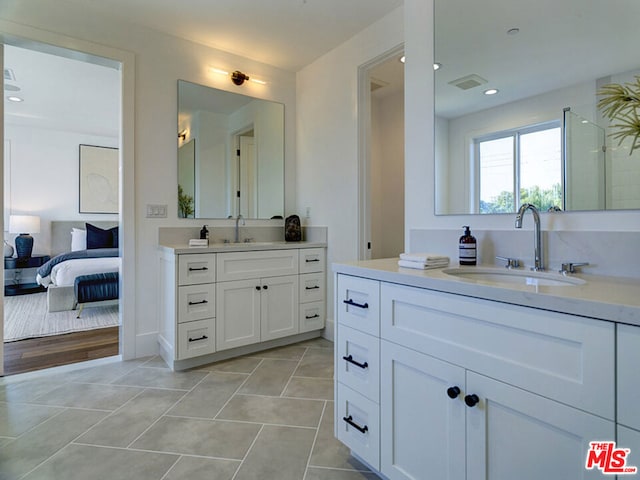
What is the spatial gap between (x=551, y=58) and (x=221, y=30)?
7.88 ft

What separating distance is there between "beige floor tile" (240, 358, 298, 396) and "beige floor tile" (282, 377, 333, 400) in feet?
0.19

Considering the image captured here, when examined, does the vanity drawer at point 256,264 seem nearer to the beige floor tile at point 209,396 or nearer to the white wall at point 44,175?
the beige floor tile at point 209,396

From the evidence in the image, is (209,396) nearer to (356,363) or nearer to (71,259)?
(356,363)

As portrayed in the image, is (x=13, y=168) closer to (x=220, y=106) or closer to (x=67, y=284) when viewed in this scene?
(x=67, y=284)

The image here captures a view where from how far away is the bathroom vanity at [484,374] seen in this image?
734 millimetres

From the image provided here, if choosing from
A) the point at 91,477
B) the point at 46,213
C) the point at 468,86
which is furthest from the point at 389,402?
the point at 46,213

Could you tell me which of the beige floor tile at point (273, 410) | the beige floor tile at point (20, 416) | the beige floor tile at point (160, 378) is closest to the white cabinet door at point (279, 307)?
the beige floor tile at point (160, 378)

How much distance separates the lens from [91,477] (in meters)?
1.38

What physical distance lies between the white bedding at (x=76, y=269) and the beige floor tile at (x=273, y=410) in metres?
2.96

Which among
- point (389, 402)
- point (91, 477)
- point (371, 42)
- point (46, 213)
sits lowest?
point (91, 477)

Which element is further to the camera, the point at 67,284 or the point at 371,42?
the point at 67,284

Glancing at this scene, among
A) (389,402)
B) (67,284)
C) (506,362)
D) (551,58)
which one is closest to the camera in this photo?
(506,362)

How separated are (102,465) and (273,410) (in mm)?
807

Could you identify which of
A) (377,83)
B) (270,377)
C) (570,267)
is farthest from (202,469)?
(377,83)
